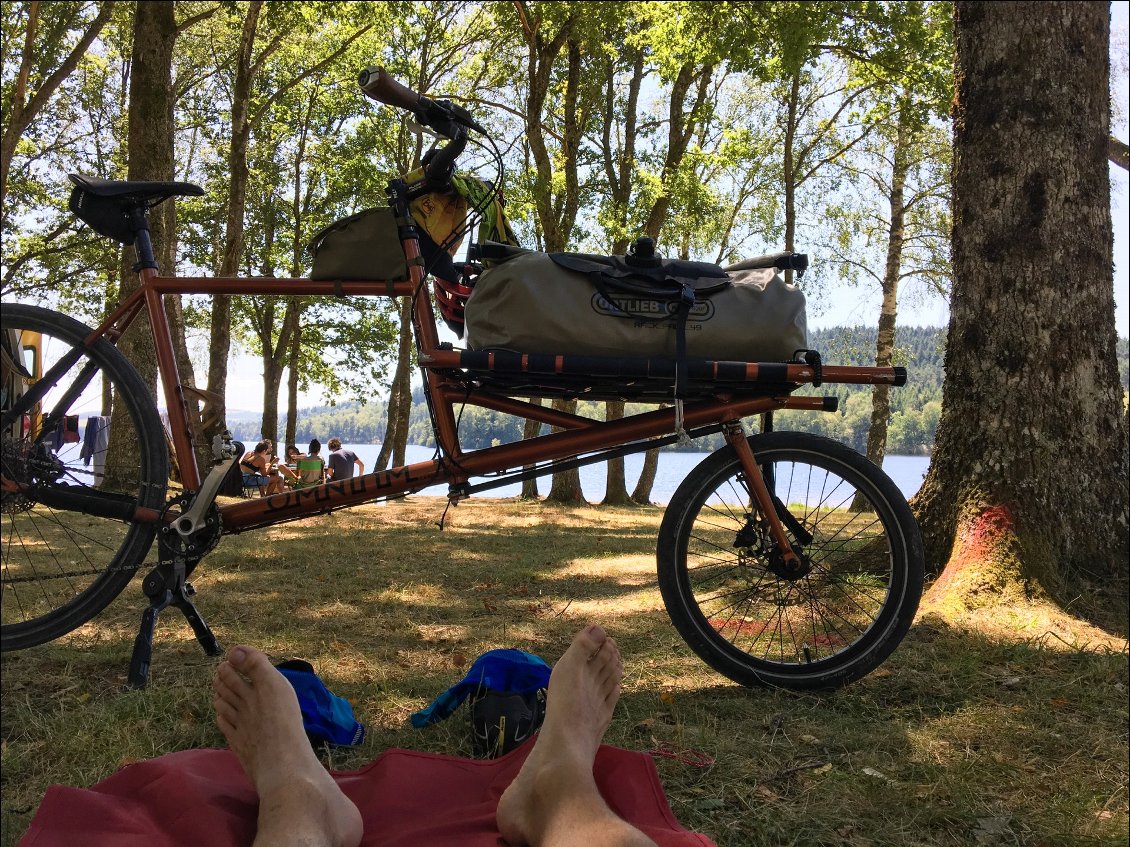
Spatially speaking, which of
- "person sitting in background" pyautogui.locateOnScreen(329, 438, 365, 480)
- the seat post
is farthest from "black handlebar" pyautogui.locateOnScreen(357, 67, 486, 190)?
"person sitting in background" pyautogui.locateOnScreen(329, 438, 365, 480)

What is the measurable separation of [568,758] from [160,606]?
5.84 ft

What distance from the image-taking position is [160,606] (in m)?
2.74

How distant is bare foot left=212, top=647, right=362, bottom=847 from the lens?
4.85 feet

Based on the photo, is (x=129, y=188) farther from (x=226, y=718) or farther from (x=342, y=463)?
(x=342, y=463)

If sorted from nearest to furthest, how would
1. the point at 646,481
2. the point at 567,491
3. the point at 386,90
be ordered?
the point at 386,90 → the point at 567,491 → the point at 646,481

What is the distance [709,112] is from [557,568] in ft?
41.3

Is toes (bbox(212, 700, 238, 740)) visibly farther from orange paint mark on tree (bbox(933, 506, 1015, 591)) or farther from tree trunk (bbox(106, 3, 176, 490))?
tree trunk (bbox(106, 3, 176, 490))

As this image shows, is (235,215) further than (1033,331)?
Yes

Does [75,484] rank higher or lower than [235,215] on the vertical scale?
lower

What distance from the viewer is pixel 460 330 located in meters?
2.91

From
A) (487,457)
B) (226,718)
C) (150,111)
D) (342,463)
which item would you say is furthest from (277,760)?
(342,463)

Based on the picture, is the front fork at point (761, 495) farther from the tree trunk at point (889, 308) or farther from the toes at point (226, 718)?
the tree trunk at point (889, 308)

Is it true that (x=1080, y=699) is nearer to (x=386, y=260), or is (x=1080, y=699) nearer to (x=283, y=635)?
(x=386, y=260)

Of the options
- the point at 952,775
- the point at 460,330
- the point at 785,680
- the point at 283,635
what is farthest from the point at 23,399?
the point at 952,775
